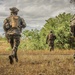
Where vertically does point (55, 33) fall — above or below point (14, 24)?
below

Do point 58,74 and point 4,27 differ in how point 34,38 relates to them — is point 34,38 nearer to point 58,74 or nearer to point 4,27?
point 4,27

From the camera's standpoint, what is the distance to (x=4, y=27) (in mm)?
14156

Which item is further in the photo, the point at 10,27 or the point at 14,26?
the point at 10,27

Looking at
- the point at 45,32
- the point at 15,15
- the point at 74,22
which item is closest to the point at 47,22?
the point at 45,32

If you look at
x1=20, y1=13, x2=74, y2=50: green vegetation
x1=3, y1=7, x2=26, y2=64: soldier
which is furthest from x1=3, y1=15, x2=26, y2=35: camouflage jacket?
x1=20, y1=13, x2=74, y2=50: green vegetation

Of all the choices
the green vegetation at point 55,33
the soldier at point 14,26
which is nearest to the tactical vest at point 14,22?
the soldier at point 14,26

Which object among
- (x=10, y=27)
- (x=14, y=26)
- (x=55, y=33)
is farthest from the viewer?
(x=55, y=33)

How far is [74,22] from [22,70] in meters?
2.35

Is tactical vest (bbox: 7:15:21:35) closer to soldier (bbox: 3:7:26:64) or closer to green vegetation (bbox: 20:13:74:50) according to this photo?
soldier (bbox: 3:7:26:64)

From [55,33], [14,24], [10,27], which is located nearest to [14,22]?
[14,24]

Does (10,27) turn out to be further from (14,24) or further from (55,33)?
(55,33)

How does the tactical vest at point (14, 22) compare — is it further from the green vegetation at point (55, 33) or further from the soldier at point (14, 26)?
the green vegetation at point (55, 33)

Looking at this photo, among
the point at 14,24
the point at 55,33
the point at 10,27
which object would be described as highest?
the point at 14,24

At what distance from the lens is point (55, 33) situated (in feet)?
119
